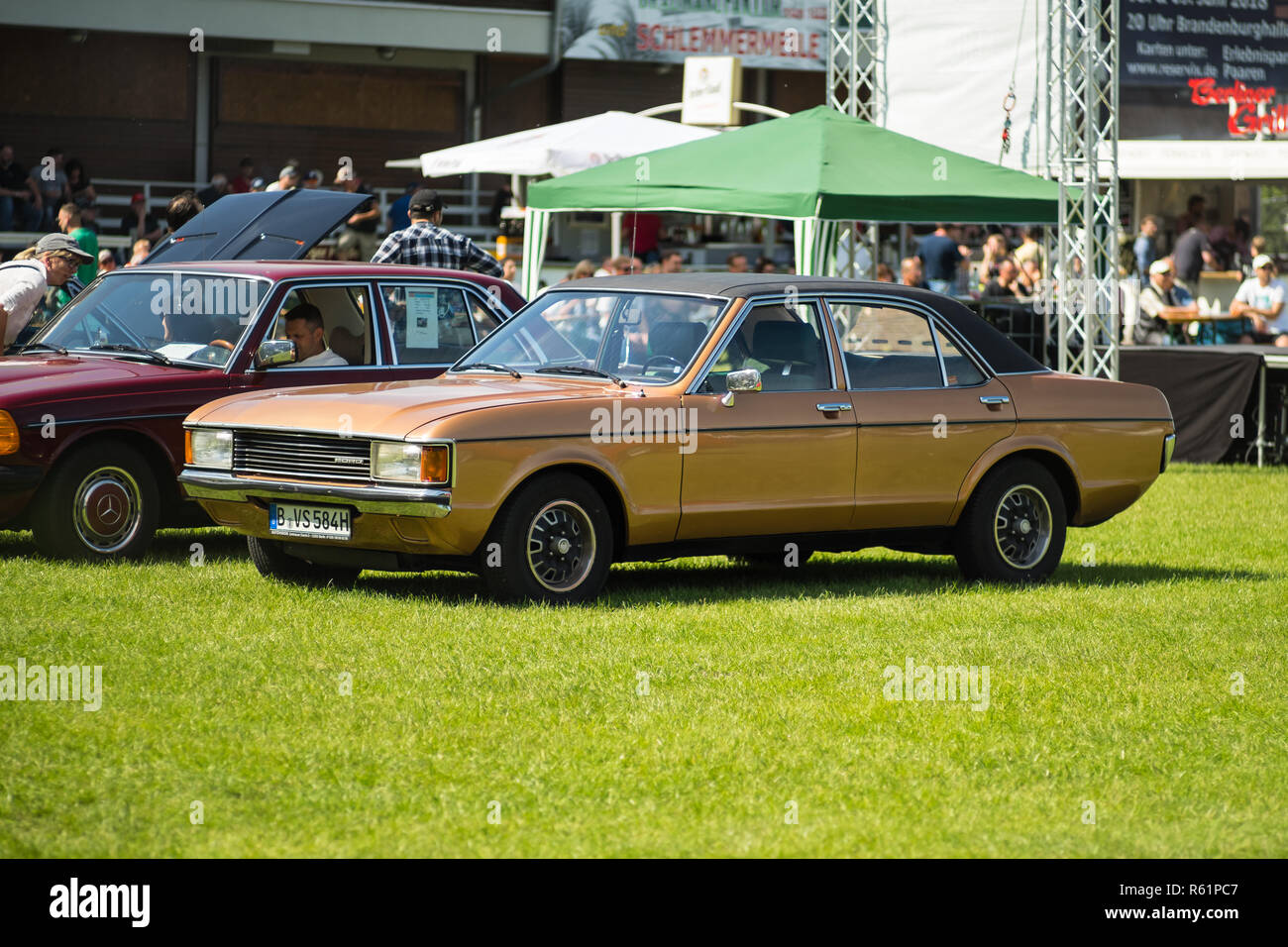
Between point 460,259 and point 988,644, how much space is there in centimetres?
637

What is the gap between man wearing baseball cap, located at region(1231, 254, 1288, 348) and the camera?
2166 cm

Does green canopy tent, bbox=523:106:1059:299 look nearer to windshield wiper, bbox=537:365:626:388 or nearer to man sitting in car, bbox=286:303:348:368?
man sitting in car, bbox=286:303:348:368

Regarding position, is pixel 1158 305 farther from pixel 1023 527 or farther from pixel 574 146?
pixel 1023 527

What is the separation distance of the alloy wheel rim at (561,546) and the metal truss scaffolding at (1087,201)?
8.62 m

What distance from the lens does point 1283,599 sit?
9.92 m

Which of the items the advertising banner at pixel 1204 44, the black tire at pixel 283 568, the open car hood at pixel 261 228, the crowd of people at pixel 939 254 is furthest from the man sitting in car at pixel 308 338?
the advertising banner at pixel 1204 44

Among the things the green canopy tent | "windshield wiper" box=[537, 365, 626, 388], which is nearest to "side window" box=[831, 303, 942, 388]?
"windshield wiper" box=[537, 365, 626, 388]

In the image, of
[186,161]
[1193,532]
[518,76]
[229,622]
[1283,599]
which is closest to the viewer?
[229,622]

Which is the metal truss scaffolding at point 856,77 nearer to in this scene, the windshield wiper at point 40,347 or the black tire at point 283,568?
the windshield wiper at point 40,347

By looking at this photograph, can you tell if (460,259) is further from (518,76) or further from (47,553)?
(518,76)

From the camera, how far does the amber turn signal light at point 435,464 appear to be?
27.7 ft

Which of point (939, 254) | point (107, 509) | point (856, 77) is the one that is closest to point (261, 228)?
point (107, 509)

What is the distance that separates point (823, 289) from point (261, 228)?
440 centimetres

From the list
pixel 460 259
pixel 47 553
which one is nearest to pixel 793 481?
pixel 47 553
